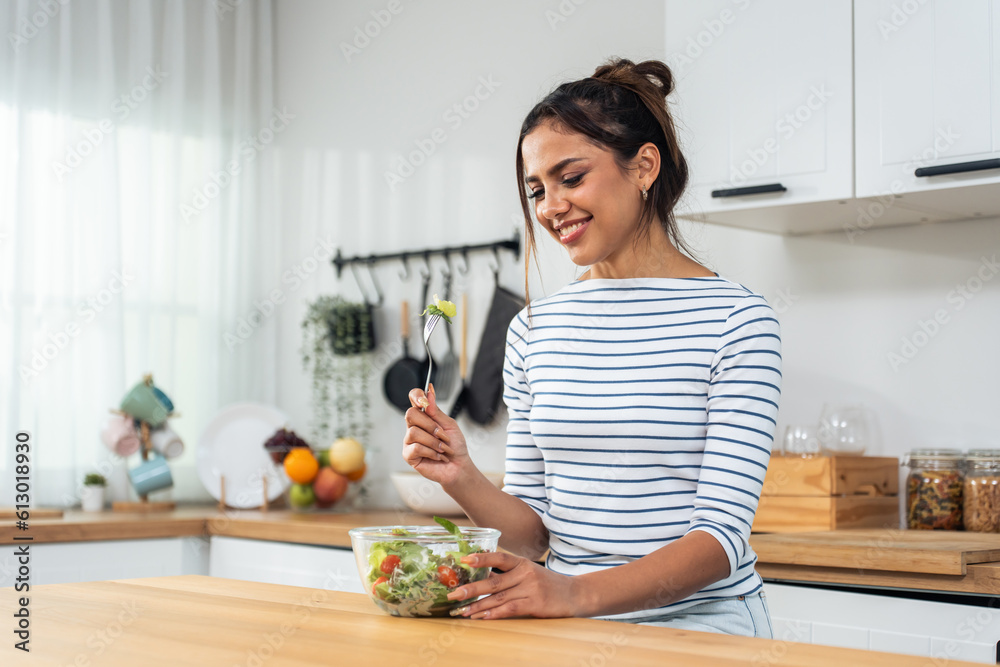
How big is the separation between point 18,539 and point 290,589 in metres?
1.35

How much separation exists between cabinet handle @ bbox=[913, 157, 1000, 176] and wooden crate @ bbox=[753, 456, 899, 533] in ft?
1.83

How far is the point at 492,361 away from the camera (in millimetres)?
2650

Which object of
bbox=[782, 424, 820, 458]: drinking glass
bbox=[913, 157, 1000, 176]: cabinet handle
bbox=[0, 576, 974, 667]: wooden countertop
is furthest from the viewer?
bbox=[782, 424, 820, 458]: drinking glass

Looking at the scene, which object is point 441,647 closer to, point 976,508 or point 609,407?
point 609,407

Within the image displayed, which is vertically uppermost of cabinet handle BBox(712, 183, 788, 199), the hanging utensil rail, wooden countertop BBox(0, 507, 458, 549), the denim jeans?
cabinet handle BBox(712, 183, 788, 199)


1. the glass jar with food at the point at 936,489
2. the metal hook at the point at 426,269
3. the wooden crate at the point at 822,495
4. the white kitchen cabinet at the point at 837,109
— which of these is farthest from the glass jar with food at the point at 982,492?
the metal hook at the point at 426,269

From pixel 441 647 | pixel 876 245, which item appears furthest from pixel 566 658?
pixel 876 245

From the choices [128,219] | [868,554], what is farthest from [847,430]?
[128,219]

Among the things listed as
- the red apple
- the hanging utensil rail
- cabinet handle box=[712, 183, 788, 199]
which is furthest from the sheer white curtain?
cabinet handle box=[712, 183, 788, 199]

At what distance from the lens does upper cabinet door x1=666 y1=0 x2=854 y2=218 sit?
1904 millimetres

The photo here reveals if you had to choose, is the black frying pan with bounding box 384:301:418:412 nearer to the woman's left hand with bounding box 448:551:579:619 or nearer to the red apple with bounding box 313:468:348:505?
the red apple with bounding box 313:468:348:505

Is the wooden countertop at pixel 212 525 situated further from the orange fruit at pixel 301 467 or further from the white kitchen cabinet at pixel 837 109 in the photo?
the white kitchen cabinet at pixel 837 109

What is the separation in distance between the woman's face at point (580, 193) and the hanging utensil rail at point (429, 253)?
1470 mm

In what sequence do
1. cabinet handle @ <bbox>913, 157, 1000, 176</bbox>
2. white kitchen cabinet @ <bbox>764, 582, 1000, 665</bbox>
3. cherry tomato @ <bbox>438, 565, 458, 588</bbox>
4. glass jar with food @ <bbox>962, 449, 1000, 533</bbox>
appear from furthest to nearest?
1. glass jar with food @ <bbox>962, 449, 1000, 533</bbox>
2. cabinet handle @ <bbox>913, 157, 1000, 176</bbox>
3. white kitchen cabinet @ <bbox>764, 582, 1000, 665</bbox>
4. cherry tomato @ <bbox>438, 565, 458, 588</bbox>
